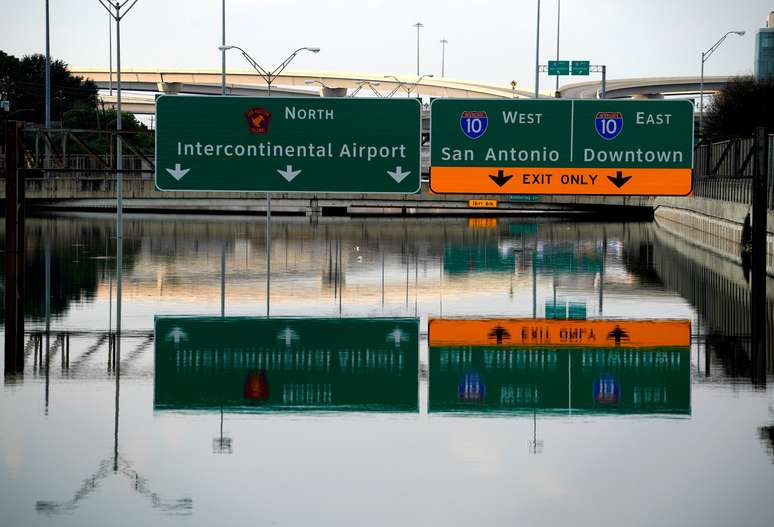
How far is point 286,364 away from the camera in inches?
742

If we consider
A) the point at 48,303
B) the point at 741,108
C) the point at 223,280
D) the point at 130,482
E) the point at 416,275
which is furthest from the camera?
the point at 741,108

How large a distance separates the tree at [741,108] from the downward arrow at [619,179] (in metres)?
69.0

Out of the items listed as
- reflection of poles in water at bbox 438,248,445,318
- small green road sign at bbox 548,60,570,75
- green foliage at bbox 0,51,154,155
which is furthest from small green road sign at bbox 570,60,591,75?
green foliage at bbox 0,51,154,155

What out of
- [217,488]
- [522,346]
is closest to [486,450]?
[217,488]

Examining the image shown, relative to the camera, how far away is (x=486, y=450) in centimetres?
1282

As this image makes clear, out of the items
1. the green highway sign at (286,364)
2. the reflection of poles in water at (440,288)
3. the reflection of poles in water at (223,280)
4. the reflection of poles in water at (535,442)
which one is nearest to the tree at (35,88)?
the reflection of poles in water at (223,280)

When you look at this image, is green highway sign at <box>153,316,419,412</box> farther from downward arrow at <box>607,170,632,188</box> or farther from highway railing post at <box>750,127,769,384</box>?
highway railing post at <box>750,127,769,384</box>

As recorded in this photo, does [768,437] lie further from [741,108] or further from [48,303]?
[741,108]

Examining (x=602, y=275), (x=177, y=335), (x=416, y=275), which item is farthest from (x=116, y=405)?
(x=602, y=275)

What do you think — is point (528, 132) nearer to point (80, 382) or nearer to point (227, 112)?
point (227, 112)

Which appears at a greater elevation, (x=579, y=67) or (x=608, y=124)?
(x=579, y=67)

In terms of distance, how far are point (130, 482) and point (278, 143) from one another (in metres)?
20.7

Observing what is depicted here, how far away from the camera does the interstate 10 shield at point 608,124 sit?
3222 cm

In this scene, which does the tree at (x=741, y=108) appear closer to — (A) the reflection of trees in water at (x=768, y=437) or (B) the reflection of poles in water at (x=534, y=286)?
(B) the reflection of poles in water at (x=534, y=286)
